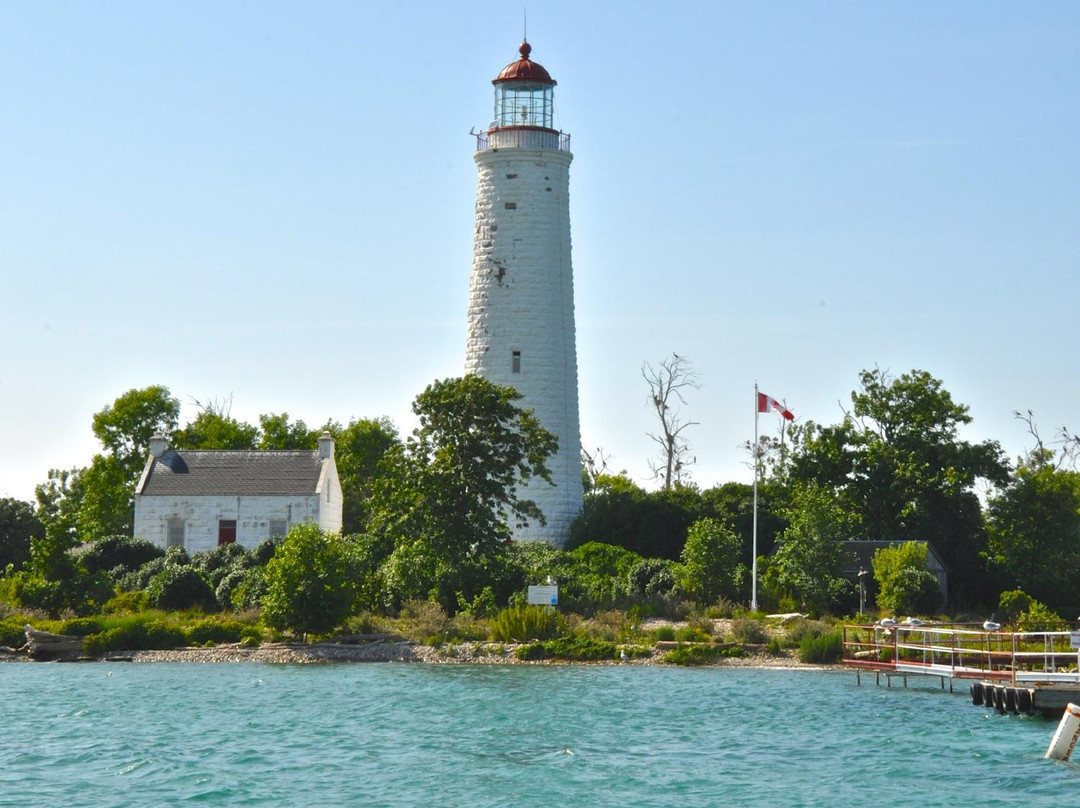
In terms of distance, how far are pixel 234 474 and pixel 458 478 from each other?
15.4 meters

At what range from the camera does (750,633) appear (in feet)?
155

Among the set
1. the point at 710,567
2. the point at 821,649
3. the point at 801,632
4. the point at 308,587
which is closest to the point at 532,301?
the point at 710,567

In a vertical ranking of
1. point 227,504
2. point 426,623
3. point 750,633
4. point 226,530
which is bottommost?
point 750,633

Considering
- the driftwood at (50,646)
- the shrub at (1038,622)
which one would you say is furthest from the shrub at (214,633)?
the shrub at (1038,622)

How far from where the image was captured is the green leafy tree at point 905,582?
168 feet

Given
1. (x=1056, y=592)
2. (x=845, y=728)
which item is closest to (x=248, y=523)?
(x=1056, y=592)

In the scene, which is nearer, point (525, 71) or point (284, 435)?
point (525, 71)

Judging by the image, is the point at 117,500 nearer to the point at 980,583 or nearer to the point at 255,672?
the point at 255,672

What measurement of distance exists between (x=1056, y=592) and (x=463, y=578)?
20979 mm

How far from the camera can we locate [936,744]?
101ft

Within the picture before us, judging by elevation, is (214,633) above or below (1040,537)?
below

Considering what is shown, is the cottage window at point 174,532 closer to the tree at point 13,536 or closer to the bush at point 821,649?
the tree at point 13,536

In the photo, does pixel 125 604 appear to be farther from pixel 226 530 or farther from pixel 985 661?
pixel 985 661

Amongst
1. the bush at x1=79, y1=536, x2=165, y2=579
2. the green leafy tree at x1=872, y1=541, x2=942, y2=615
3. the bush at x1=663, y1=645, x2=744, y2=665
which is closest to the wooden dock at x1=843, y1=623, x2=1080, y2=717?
the bush at x1=663, y1=645, x2=744, y2=665
